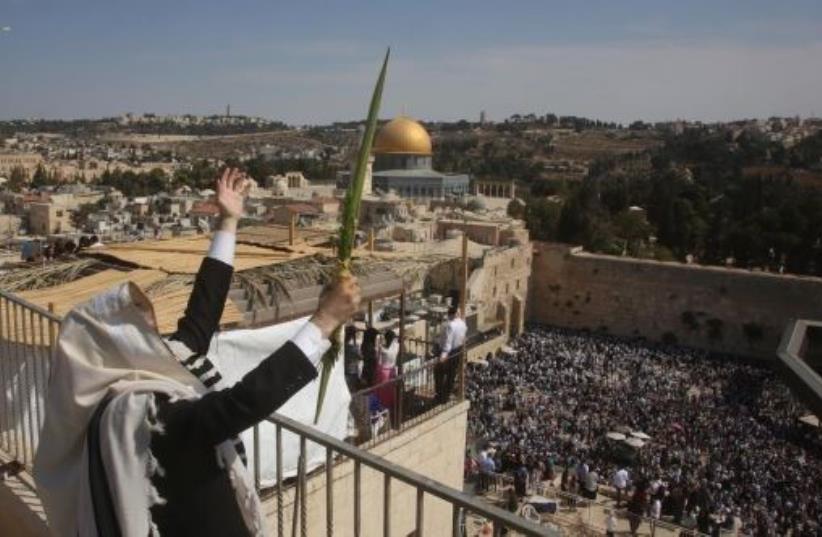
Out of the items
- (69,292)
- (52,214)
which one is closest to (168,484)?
(69,292)

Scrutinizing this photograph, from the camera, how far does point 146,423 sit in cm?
158

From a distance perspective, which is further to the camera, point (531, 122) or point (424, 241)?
point (531, 122)

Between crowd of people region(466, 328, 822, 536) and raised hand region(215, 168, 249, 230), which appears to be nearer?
raised hand region(215, 168, 249, 230)

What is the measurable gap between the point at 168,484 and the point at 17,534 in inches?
71.7

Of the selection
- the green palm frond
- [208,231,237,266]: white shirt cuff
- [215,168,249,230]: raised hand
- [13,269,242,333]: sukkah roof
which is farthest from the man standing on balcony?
[13,269,242,333]: sukkah roof

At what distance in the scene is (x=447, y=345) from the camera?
23.1 feet

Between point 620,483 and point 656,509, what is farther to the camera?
point 620,483

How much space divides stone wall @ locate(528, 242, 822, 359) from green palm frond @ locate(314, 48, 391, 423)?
27628 mm

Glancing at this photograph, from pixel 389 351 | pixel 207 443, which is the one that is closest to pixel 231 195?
pixel 207 443

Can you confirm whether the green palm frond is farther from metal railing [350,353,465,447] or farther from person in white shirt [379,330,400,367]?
person in white shirt [379,330,400,367]

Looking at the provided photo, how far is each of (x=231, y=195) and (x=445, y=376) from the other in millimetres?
4070

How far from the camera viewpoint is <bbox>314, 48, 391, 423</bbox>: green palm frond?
5.51ft

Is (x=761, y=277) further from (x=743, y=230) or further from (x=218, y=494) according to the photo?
(x=218, y=494)

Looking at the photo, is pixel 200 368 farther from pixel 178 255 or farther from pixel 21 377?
pixel 178 255
